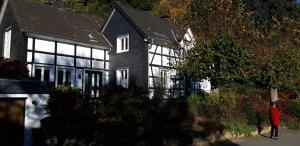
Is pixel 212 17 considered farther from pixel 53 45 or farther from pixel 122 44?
pixel 53 45

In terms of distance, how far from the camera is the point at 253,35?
2516cm

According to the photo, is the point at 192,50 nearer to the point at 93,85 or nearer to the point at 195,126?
the point at 195,126

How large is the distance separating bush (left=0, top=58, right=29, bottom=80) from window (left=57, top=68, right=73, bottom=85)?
4352mm

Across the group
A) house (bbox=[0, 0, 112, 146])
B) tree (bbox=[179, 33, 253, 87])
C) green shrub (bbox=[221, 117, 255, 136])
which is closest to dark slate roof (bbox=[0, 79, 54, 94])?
house (bbox=[0, 0, 112, 146])

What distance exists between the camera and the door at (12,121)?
14078mm

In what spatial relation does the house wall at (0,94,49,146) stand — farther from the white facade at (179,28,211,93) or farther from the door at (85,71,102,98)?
the white facade at (179,28,211,93)

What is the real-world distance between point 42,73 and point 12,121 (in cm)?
872

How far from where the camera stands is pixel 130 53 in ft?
89.6

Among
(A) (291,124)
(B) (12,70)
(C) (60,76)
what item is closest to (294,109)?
(A) (291,124)

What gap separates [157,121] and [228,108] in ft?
22.2

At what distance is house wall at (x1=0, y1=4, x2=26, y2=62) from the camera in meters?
22.7

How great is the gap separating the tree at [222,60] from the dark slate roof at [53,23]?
828 cm

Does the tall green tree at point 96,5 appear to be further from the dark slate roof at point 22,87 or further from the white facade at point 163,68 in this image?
the dark slate roof at point 22,87

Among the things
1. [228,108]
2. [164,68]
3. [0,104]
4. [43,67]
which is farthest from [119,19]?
[0,104]
